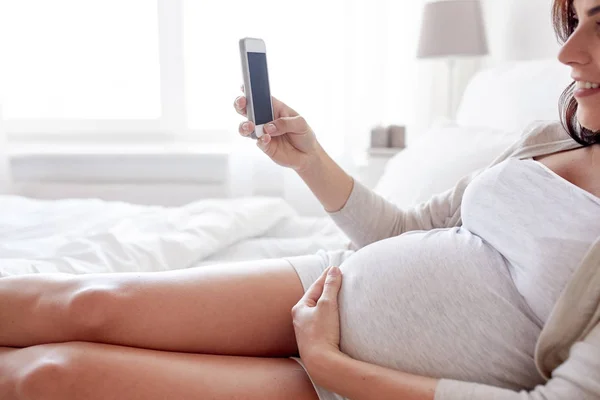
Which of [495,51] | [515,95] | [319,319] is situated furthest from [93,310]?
[495,51]

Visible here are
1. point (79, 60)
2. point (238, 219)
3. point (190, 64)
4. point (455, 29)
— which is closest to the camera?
point (238, 219)

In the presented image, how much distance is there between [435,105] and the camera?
2.36 meters

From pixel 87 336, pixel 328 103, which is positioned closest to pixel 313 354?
pixel 87 336

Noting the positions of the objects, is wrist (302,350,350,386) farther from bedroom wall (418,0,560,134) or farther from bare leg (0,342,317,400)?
bedroom wall (418,0,560,134)

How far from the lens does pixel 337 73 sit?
7.50ft

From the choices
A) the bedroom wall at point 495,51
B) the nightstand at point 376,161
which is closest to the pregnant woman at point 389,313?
the nightstand at point 376,161

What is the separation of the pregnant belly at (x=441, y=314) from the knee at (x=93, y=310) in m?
0.33

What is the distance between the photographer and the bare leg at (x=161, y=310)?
2.72 ft

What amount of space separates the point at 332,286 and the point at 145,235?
0.58m

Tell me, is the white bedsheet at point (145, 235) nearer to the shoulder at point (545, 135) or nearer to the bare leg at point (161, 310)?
the bare leg at point (161, 310)

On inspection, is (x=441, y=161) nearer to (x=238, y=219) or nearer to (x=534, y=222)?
(x=238, y=219)

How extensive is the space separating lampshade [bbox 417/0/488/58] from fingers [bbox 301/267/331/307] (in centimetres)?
141

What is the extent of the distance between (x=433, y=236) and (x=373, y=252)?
10 centimetres

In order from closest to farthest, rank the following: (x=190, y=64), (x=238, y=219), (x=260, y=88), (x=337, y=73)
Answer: (x=260, y=88) < (x=238, y=219) < (x=337, y=73) < (x=190, y=64)
